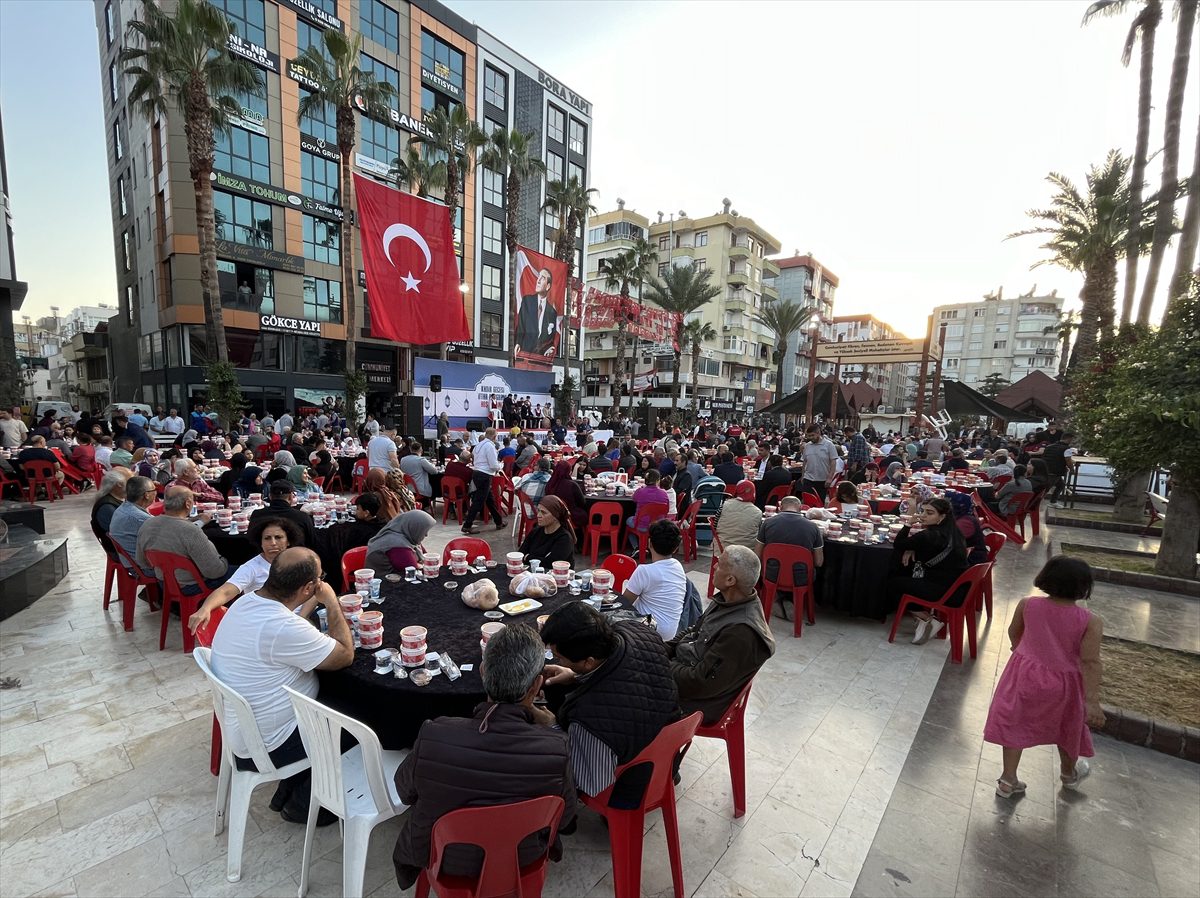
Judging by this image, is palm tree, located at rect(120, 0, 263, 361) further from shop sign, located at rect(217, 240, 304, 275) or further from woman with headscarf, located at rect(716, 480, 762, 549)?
woman with headscarf, located at rect(716, 480, 762, 549)

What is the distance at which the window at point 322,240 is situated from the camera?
2477 cm

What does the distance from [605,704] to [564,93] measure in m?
42.9

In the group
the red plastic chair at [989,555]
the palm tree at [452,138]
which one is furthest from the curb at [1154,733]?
the palm tree at [452,138]

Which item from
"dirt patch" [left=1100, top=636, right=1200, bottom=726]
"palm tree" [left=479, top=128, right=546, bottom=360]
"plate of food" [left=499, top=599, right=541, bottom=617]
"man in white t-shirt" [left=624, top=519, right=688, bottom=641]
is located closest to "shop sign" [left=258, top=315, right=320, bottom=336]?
"palm tree" [left=479, top=128, right=546, bottom=360]

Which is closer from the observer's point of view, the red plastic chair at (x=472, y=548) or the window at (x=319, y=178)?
the red plastic chair at (x=472, y=548)

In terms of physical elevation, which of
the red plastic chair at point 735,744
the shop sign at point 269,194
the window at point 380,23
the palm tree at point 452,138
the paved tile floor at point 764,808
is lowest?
the paved tile floor at point 764,808

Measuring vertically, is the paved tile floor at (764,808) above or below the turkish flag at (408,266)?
below

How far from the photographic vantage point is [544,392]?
24.7 m

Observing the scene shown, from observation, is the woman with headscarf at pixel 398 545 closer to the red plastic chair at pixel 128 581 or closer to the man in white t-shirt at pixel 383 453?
the red plastic chair at pixel 128 581

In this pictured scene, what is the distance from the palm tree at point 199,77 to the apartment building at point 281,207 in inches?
201

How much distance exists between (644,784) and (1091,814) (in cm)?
283

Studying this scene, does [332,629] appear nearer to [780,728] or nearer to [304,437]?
[780,728]

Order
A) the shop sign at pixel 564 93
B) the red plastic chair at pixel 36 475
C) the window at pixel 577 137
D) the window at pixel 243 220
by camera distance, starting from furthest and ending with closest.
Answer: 1. the window at pixel 577 137
2. the shop sign at pixel 564 93
3. the window at pixel 243 220
4. the red plastic chair at pixel 36 475

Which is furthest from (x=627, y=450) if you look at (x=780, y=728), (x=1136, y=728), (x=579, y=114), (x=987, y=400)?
(x=579, y=114)
